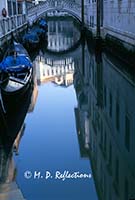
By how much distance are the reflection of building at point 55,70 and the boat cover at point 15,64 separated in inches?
108

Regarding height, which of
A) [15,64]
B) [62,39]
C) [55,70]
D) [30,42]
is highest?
[15,64]

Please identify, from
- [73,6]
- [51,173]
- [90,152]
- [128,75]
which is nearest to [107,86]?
[128,75]

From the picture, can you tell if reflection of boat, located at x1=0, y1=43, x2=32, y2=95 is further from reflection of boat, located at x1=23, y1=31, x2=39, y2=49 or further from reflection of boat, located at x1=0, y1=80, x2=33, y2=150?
reflection of boat, located at x1=23, y1=31, x2=39, y2=49

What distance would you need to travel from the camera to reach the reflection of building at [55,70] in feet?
51.2

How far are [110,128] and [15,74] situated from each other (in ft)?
11.7

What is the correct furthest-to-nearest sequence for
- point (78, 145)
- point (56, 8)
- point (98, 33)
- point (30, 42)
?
1. point (56, 8)
2. point (30, 42)
3. point (98, 33)
4. point (78, 145)

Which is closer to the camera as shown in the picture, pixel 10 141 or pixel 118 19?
pixel 10 141

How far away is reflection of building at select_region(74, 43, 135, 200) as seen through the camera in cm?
604

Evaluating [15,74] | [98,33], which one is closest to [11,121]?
[15,74]

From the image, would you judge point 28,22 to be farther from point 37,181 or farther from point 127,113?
point 37,181

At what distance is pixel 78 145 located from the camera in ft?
26.2

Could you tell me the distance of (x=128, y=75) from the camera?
41.0ft

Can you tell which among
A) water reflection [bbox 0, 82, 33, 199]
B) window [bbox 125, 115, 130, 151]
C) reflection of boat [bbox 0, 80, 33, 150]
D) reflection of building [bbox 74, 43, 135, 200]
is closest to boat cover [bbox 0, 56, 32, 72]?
water reflection [bbox 0, 82, 33, 199]

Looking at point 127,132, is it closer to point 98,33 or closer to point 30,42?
point 98,33
